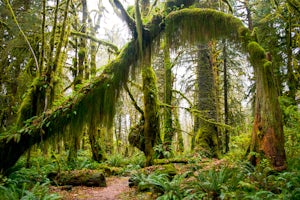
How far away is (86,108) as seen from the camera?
712 cm

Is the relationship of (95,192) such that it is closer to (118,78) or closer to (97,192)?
(97,192)

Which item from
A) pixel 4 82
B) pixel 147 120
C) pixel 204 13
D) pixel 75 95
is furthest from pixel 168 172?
pixel 4 82

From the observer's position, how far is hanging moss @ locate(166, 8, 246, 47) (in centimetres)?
695

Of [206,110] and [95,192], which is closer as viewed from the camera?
[95,192]

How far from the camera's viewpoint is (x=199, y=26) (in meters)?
7.23

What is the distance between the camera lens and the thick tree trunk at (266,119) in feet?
19.1

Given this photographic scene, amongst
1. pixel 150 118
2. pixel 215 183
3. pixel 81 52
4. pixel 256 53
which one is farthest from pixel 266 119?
pixel 81 52

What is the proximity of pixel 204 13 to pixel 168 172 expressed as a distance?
455cm

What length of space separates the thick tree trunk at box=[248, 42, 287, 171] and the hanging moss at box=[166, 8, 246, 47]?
34.3 inches

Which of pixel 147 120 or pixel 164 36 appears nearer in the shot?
pixel 164 36

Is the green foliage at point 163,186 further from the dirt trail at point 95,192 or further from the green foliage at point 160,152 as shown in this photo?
the green foliage at point 160,152

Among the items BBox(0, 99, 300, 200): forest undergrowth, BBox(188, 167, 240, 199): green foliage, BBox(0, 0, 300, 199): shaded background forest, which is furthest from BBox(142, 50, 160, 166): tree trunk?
BBox(188, 167, 240, 199): green foliage

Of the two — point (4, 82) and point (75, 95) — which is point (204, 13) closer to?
point (75, 95)

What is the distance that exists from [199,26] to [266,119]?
3.08 m
